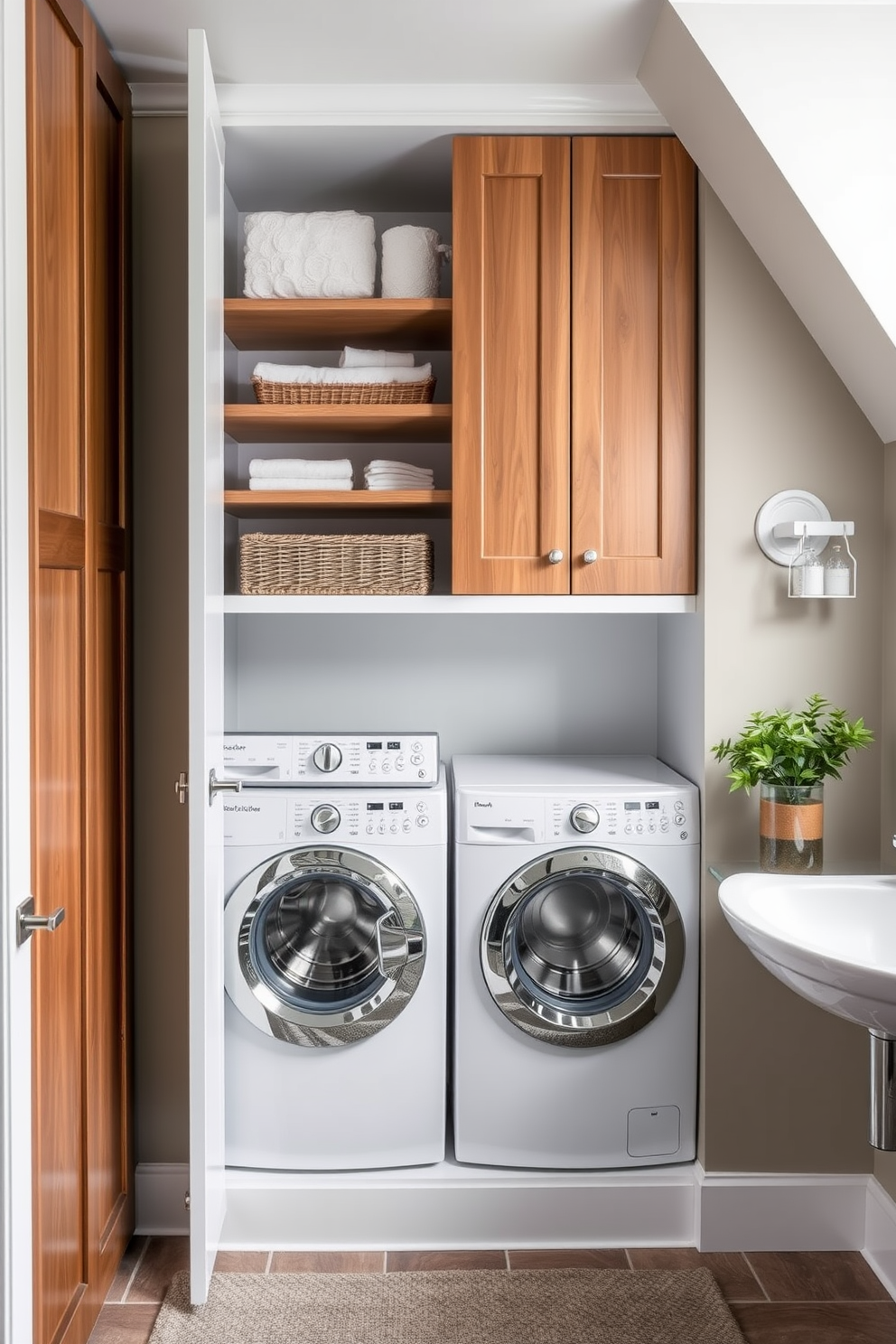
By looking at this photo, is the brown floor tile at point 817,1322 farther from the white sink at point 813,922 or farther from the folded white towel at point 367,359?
the folded white towel at point 367,359

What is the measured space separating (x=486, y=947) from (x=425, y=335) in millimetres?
1450

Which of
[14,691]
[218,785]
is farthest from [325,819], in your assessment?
[14,691]

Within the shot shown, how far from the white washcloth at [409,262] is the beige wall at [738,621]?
1.55 feet

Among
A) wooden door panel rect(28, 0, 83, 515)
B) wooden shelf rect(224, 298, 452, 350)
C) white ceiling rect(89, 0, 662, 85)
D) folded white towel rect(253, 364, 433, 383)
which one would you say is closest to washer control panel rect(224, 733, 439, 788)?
wooden door panel rect(28, 0, 83, 515)

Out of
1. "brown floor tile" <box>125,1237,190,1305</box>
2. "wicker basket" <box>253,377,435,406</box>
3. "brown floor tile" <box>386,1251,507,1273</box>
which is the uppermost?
"wicker basket" <box>253,377,435,406</box>

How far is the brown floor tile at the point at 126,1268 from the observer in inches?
83.0

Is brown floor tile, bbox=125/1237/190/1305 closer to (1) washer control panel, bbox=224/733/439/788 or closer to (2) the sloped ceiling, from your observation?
(1) washer control panel, bbox=224/733/439/788

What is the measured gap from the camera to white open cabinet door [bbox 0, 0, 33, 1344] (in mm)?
1457

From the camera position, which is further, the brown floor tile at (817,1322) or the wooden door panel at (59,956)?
the brown floor tile at (817,1322)

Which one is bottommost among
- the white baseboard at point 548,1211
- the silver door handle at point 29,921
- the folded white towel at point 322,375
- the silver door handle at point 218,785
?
the white baseboard at point 548,1211

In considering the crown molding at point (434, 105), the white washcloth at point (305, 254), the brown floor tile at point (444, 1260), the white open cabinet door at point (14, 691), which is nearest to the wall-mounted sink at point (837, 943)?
the brown floor tile at point (444, 1260)

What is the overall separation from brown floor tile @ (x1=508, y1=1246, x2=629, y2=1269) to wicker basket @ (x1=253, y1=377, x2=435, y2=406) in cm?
192

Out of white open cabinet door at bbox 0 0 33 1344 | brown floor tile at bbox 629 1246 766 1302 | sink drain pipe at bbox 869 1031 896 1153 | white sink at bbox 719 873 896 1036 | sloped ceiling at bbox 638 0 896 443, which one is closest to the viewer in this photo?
white open cabinet door at bbox 0 0 33 1344

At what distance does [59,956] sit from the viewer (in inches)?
69.6
